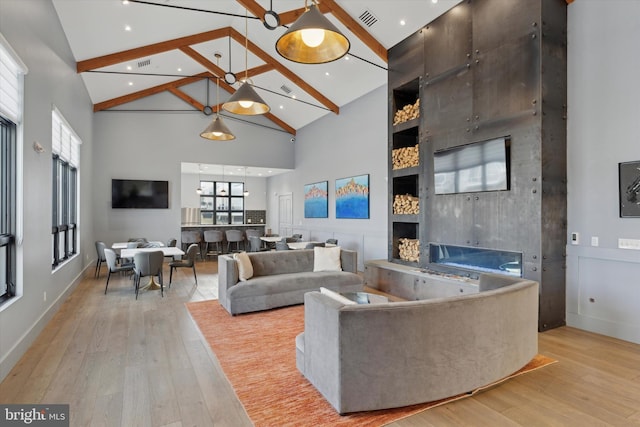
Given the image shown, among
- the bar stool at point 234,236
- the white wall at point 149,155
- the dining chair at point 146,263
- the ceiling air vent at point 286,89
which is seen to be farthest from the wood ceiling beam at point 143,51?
the bar stool at point 234,236

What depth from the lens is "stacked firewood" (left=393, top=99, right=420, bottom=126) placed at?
5641mm

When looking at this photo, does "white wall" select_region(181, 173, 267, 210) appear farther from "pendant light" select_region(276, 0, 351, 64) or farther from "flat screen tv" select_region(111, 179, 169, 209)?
"pendant light" select_region(276, 0, 351, 64)

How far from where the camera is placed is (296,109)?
10258 mm

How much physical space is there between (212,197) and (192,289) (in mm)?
7709

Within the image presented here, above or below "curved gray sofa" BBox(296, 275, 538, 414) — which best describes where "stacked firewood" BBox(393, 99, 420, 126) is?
above

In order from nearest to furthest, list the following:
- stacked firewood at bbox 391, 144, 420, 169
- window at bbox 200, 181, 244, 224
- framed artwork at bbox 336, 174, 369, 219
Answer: stacked firewood at bbox 391, 144, 420, 169, framed artwork at bbox 336, 174, 369, 219, window at bbox 200, 181, 244, 224

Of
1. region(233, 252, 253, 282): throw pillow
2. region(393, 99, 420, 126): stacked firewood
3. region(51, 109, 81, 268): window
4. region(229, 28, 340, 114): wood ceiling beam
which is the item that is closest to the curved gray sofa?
region(233, 252, 253, 282): throw pillow

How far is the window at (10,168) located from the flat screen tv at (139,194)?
6.65 m

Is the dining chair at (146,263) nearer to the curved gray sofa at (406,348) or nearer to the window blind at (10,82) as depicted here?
the window blind at (10,82)

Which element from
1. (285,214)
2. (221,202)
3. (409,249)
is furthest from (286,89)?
(221,202)

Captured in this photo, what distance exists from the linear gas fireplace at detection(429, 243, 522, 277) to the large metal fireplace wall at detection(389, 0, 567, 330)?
129mm

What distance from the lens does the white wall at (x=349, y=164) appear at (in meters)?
7.44

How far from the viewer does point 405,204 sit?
5.96m

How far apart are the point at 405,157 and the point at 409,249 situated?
1.62m
